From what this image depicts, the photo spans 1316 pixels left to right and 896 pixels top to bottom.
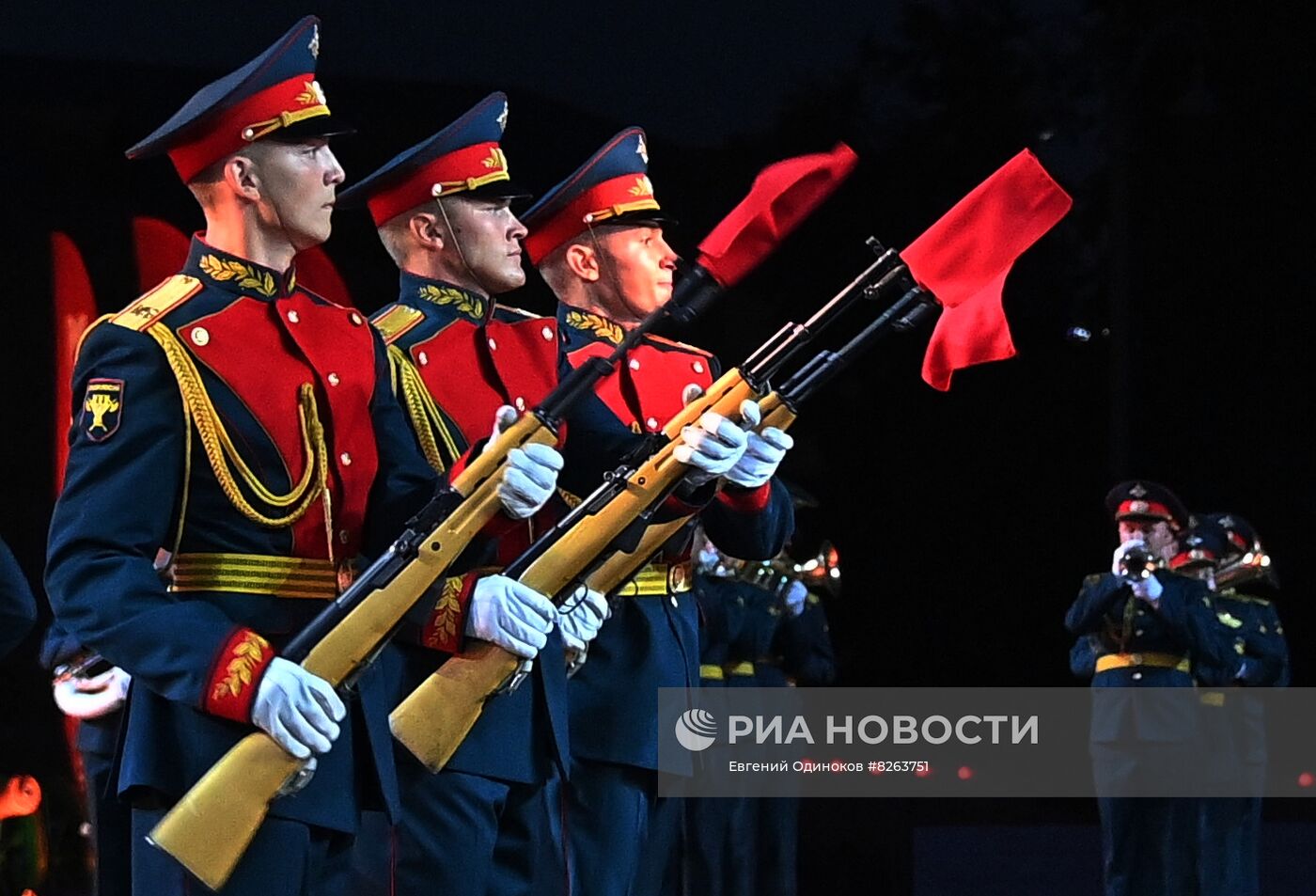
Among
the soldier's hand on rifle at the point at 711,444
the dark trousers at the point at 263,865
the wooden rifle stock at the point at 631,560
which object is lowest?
the dark trousers at the point at 263,865

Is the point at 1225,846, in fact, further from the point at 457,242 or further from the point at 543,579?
the point at 543,579

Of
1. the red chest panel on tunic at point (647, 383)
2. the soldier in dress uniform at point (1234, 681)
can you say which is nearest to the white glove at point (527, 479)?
the red chest panel on tunic at point (647, 383)

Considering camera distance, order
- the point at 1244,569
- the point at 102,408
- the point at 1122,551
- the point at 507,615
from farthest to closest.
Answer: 1. the point at 1244,569
2. the point at 1122,551
3. the point at 507,615
4. the point at 102,408

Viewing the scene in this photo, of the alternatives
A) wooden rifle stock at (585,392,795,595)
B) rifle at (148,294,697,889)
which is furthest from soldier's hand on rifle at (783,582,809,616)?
rifle at (148,294,697,889)

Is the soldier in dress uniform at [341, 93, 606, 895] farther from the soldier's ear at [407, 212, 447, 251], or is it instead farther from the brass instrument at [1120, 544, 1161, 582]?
the brass instrument at [1120, 544, 1161, 582]

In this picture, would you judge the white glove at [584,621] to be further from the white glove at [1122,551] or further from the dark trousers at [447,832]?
the white glove at [1122,551]

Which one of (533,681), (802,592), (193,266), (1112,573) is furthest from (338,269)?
(193,266)

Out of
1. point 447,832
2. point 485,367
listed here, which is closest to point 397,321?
point 485,367

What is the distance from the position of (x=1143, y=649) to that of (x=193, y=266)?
5091 mm

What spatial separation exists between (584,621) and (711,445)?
1.38 ft

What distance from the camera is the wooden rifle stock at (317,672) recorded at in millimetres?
2754

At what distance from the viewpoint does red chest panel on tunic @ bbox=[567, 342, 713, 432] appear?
4.55 m

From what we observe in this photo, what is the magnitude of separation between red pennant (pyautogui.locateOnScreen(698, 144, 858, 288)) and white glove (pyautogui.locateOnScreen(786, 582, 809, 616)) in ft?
16.0

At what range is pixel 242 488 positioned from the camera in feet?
9.65
